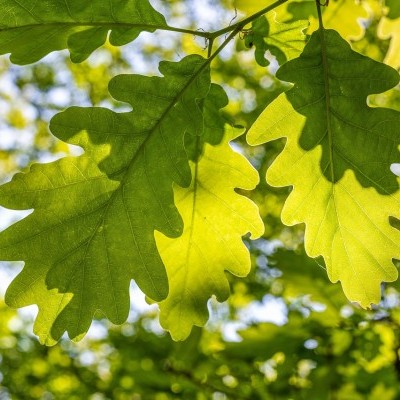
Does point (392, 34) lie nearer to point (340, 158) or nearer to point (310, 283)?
point (340, 158)

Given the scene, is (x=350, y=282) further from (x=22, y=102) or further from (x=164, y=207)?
(x=22, y=102)

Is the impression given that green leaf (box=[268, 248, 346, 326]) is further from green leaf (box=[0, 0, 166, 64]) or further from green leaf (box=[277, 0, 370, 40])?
green leaf (box=[0, 0, 166, 64])

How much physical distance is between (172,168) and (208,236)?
333 millimetres

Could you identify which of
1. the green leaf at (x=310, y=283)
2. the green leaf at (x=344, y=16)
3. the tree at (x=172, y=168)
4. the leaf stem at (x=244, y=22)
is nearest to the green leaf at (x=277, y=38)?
the tree at (x=172, y=168)

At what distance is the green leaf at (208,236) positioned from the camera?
1.76 metres

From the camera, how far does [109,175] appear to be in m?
1.57

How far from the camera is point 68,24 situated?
59.4 inches

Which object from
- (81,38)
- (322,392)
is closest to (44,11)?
(81,38)

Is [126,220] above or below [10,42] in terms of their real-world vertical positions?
below

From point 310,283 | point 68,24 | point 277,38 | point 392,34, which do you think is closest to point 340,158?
point 277,38

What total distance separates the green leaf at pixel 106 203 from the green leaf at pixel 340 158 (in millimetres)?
244

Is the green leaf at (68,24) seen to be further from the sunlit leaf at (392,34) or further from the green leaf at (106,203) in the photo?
the sunlit leaf at (392,34)

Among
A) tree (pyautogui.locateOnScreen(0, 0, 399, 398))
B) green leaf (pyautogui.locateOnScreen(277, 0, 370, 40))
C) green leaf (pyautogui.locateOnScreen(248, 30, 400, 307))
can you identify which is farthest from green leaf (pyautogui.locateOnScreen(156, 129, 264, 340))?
green leaf (pyautogui.locateOnScreen(277, 0, 370, 40))

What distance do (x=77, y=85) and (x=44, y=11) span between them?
17.0 feet
